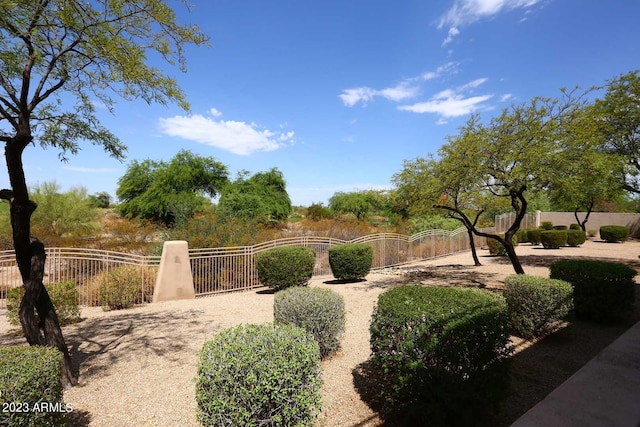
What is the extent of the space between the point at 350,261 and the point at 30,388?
29.0 ft

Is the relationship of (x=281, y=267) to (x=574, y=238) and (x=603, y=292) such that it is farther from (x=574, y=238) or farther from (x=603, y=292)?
(x=574, y=238)

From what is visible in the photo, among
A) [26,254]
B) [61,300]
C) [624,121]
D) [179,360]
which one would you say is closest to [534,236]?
[624,121]

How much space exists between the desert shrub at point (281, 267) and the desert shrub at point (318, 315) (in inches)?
158

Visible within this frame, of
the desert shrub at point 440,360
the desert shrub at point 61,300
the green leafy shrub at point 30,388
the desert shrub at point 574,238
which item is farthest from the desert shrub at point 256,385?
the desert shrub at point 574,238

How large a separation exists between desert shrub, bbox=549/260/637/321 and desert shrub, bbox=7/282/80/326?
32.9 ft

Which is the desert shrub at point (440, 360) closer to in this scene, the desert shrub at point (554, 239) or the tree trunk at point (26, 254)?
the tree trunk at point (26, 254)

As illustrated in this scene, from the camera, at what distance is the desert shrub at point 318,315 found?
4453 millimetres

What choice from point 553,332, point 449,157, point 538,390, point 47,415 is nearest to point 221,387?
Answer: point 47,415

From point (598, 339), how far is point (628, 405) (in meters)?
3.50

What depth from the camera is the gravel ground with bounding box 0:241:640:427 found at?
10.3 ft

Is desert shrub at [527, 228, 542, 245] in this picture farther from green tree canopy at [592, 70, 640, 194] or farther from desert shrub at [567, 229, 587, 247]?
green tree canopy at [592, 70, 640, 194]

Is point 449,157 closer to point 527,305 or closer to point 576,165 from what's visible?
point 576,165

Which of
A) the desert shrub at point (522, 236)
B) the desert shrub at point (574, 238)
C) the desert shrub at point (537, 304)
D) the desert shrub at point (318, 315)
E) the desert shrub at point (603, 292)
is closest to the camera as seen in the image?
the desert shrub at point (318, 315)

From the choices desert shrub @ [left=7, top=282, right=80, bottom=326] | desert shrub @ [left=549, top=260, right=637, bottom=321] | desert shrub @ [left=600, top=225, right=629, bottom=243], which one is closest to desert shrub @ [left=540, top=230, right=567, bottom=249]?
desert shrub @ [left=600, top=225, right=629, bottom=243]
